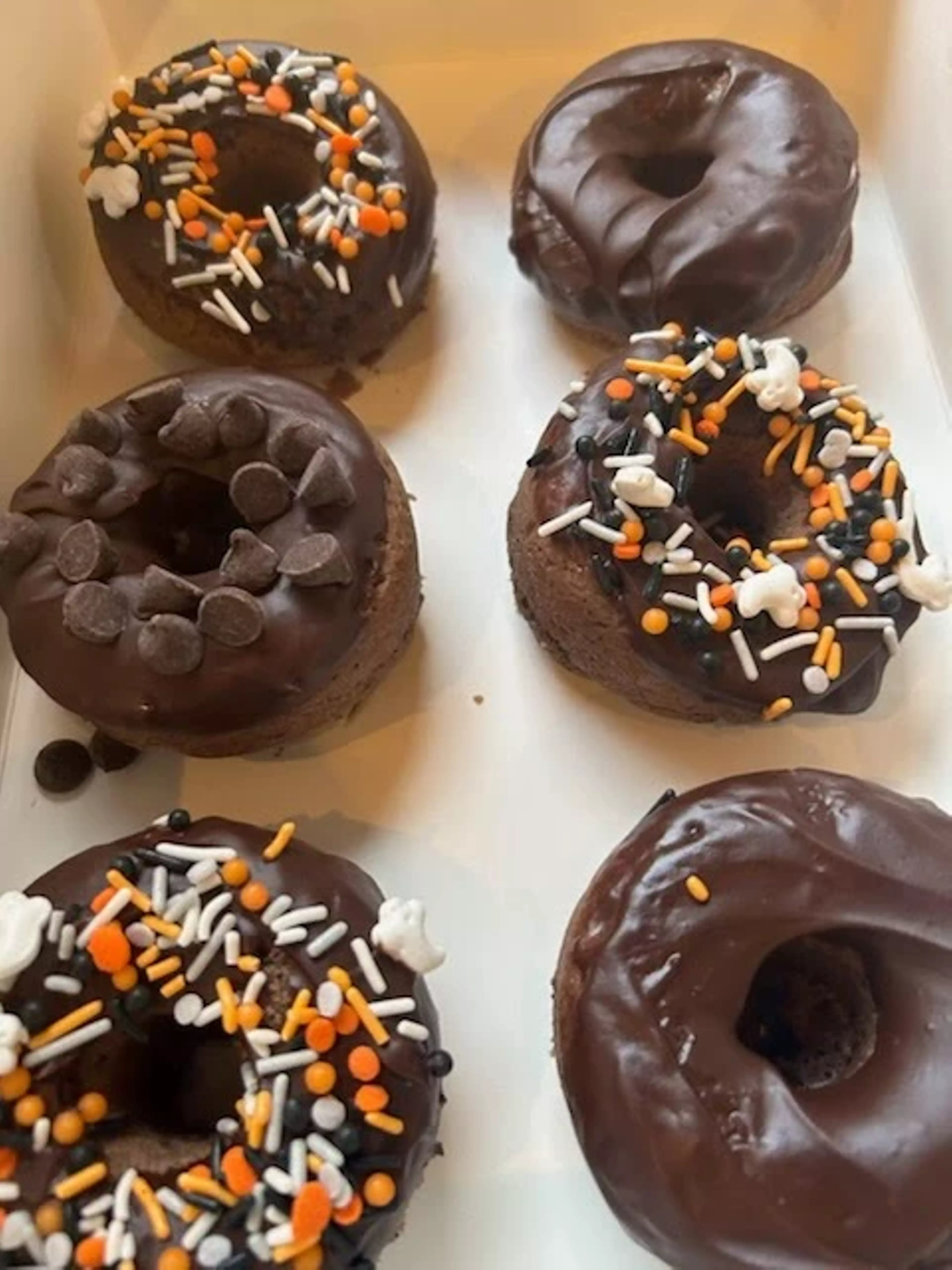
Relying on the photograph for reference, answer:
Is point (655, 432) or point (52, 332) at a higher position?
point (655, 432)

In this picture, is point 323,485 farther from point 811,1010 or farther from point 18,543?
point 811,1010

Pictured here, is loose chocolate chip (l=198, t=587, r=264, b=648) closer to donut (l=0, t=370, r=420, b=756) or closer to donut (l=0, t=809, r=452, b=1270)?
donut (l=0, t=370, r=420, b=756)

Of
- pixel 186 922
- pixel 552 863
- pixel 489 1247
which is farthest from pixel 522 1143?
pixel 186 922

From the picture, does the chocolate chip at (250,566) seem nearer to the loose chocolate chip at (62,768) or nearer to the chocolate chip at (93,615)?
the chocolate chip at (93,615)

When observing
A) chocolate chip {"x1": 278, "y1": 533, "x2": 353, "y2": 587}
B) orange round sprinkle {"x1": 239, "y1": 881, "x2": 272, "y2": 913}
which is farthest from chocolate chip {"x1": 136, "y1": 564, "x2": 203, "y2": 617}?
orange round sprinkle {"x1": 239, "y1": 881, "x2": 272, "y2": 913}

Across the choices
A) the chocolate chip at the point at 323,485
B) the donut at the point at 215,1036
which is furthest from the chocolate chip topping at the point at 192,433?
the donut at the point at 215,1036

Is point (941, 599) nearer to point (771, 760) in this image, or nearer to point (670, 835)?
point (771, 760)

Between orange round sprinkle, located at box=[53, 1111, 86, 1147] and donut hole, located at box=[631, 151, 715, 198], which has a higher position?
donut hole, located at box=[631, 151, 715, 198]
